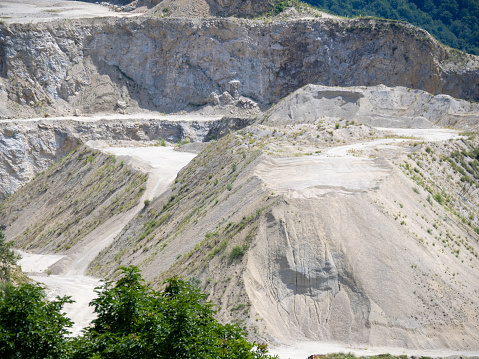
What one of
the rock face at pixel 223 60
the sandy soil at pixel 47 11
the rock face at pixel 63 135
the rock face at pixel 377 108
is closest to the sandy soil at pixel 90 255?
the rock face at pixel 63 135

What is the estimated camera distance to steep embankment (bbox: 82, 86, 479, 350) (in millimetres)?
20516

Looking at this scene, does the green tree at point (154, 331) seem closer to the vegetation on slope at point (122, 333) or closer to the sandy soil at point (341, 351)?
the vegetation on slope at point (122, 333)

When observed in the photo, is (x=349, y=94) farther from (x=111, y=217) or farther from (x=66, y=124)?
(x=66, y=124)

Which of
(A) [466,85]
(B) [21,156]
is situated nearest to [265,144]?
(B) [21,156]

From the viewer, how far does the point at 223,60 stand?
2739 inches

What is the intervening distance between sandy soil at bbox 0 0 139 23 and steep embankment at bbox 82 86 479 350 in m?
42.6

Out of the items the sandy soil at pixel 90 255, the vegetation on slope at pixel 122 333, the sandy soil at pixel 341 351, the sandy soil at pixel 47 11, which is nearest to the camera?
the vegetation on slope at pixel 122 333

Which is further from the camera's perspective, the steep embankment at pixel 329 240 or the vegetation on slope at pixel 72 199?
the vegetation on slope at pixel 72 199

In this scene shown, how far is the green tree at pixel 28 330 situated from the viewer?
13.4 m

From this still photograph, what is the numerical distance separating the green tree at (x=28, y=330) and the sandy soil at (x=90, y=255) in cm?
931

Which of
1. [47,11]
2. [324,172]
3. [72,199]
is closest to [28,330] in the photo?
[324,172]

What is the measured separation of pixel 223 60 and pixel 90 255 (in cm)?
3904

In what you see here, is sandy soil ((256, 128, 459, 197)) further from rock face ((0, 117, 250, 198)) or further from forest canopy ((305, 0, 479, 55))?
forest canopy ((305, 0, 479, 55))

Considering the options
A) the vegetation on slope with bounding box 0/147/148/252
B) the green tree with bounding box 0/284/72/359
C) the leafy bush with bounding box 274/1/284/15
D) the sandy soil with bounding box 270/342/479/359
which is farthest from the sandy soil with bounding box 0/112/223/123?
the green tree with bounding box 0/284/72/359
